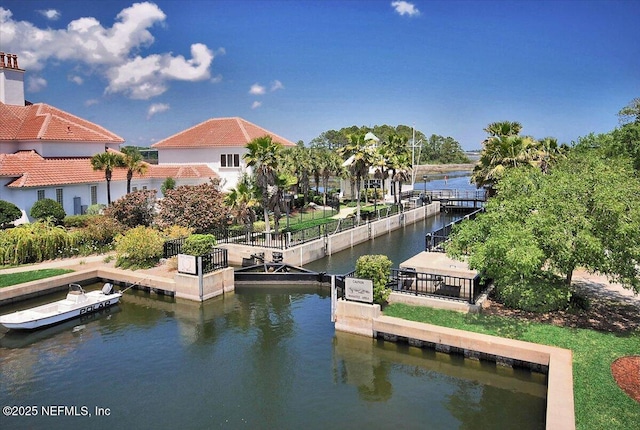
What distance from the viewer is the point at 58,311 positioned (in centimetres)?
1966

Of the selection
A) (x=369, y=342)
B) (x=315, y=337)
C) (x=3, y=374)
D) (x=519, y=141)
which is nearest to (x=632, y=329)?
(x=369, y=342)

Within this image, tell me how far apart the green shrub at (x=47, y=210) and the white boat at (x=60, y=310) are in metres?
13.7

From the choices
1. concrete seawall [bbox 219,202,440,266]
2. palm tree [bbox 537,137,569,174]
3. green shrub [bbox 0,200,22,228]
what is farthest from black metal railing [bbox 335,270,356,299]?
palm tree [bbox 537,137,569,174]

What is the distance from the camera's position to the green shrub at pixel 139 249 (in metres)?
25.8

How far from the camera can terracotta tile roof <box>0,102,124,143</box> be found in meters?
38.2

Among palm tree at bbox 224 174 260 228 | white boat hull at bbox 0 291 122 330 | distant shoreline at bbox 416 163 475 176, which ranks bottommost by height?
white boat hull at bbox 0 291 122 330

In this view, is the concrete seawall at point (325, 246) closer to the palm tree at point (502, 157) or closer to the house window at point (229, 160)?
the palm tree at point (502, 157)

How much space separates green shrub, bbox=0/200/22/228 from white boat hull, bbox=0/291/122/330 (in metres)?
13.3

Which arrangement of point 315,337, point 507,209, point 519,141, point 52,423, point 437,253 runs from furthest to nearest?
point 519,141 < point 437,253 < point 315,337 < point 507,209 < point 52,423

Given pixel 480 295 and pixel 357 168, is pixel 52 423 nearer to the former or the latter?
pixel 480 295

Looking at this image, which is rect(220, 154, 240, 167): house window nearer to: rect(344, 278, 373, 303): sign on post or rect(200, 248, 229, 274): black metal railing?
rect(200, 248, 229, 274): black metal railing

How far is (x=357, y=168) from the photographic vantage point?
38375 millimetres

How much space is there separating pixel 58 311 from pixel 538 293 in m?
17.6

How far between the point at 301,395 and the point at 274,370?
188 centimetres
